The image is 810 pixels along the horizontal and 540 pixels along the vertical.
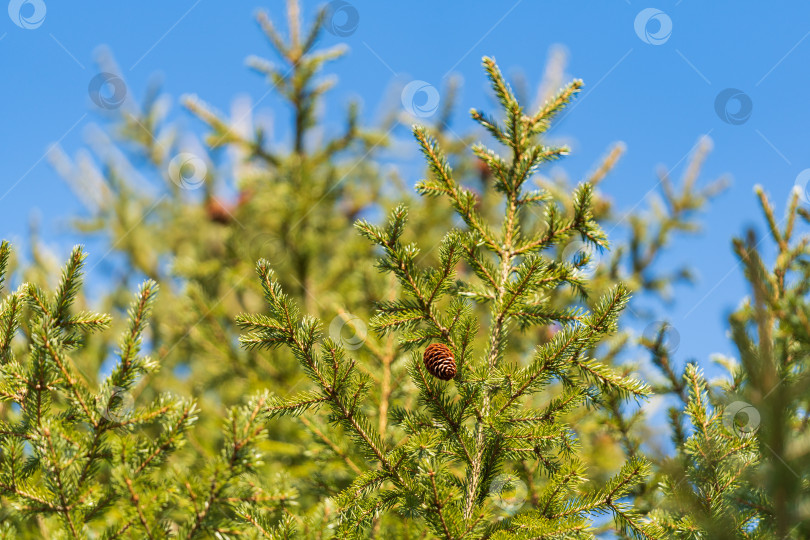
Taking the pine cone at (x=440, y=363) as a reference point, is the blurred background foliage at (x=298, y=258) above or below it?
above

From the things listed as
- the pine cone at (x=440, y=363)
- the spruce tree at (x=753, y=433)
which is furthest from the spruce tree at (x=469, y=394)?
the spruce tree at (x=753, y=433)

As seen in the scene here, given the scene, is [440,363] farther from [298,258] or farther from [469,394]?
[298,258]

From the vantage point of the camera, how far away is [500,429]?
5.40 feet

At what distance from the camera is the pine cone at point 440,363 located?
1705 millimetres

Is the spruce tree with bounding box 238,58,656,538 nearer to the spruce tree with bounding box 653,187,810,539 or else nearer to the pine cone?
the pine cone

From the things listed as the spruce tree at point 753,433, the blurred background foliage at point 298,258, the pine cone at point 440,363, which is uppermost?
the blurred background foliage at point 298,258

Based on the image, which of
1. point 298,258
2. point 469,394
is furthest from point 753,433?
point 298,258

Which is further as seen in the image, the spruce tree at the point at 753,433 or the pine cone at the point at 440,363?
the pine cone at the point at 440,363

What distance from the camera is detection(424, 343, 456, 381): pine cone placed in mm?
1705

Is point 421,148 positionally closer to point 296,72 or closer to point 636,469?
point 636,469

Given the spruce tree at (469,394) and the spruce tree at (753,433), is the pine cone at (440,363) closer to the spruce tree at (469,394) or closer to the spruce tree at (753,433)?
the spruce tree at (469,394)

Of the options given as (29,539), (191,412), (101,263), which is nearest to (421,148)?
(191,412)

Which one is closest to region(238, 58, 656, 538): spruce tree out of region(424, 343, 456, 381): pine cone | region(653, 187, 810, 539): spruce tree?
region(424, 343, 456, 381): pine cone

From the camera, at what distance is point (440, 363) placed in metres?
1.71
